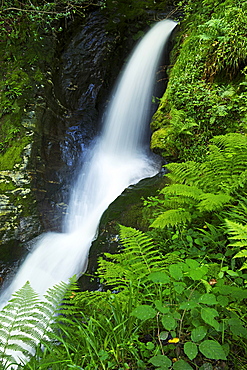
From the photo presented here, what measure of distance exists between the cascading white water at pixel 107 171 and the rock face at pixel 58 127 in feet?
0.94

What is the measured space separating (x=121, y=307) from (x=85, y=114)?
6.39 meters

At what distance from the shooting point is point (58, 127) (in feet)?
19.6

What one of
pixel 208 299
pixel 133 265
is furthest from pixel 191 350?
pixel 133 265

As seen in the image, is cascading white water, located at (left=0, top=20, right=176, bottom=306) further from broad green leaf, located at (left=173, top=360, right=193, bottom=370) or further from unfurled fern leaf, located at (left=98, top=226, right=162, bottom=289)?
broad green leaf, located at (left=173, top=360, right=193, bottom=370)

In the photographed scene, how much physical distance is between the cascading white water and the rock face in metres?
0.29

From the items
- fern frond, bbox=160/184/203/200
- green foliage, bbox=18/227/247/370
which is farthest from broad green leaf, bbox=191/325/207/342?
fern frond, bbox=160/184/203/200

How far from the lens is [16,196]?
4.37m

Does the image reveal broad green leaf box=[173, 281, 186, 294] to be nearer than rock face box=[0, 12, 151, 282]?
Yes

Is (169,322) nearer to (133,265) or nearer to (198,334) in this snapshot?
(198,334)

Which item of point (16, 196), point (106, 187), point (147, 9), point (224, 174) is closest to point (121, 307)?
point (224, 174)

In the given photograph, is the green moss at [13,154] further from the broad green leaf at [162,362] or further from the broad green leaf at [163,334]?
the broad green leaf at [162,362]

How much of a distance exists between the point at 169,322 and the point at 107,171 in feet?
16.1

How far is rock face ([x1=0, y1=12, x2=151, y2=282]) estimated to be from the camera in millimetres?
4250

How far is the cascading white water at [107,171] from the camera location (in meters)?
3.68
